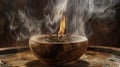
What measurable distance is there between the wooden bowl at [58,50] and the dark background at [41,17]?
5.40 feet

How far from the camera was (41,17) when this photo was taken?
358 cm

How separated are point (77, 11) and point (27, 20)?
0.74 m

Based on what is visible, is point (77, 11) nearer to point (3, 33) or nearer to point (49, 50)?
point (3, 33)

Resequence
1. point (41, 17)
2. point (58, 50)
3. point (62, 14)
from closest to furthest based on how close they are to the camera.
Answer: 1. point (58, 50)
2. point (41, 17)
3. point (62, 14)

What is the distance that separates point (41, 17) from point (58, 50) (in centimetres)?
182

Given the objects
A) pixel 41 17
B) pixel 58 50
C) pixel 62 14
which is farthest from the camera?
pixel 62 14

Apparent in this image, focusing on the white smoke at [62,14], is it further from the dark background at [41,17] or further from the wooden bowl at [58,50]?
the wooden bowl at [58,50]

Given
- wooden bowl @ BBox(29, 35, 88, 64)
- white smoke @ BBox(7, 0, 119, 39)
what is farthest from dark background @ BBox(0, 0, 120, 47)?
wooden bowl @ BBox(29, 35, 88, 64)

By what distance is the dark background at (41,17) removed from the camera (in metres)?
3.45

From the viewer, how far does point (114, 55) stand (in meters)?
2.36

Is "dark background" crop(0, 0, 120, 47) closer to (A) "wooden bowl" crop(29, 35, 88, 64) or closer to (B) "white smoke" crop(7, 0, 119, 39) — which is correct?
(B) "white smoke" crop(7, 0, 119, 39)

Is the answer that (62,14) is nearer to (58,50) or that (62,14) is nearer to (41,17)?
(41,17)

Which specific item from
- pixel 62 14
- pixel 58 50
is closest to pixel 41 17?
pixel 62 14

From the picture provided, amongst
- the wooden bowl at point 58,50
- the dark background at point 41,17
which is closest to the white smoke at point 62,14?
the dark background at point 41,17
